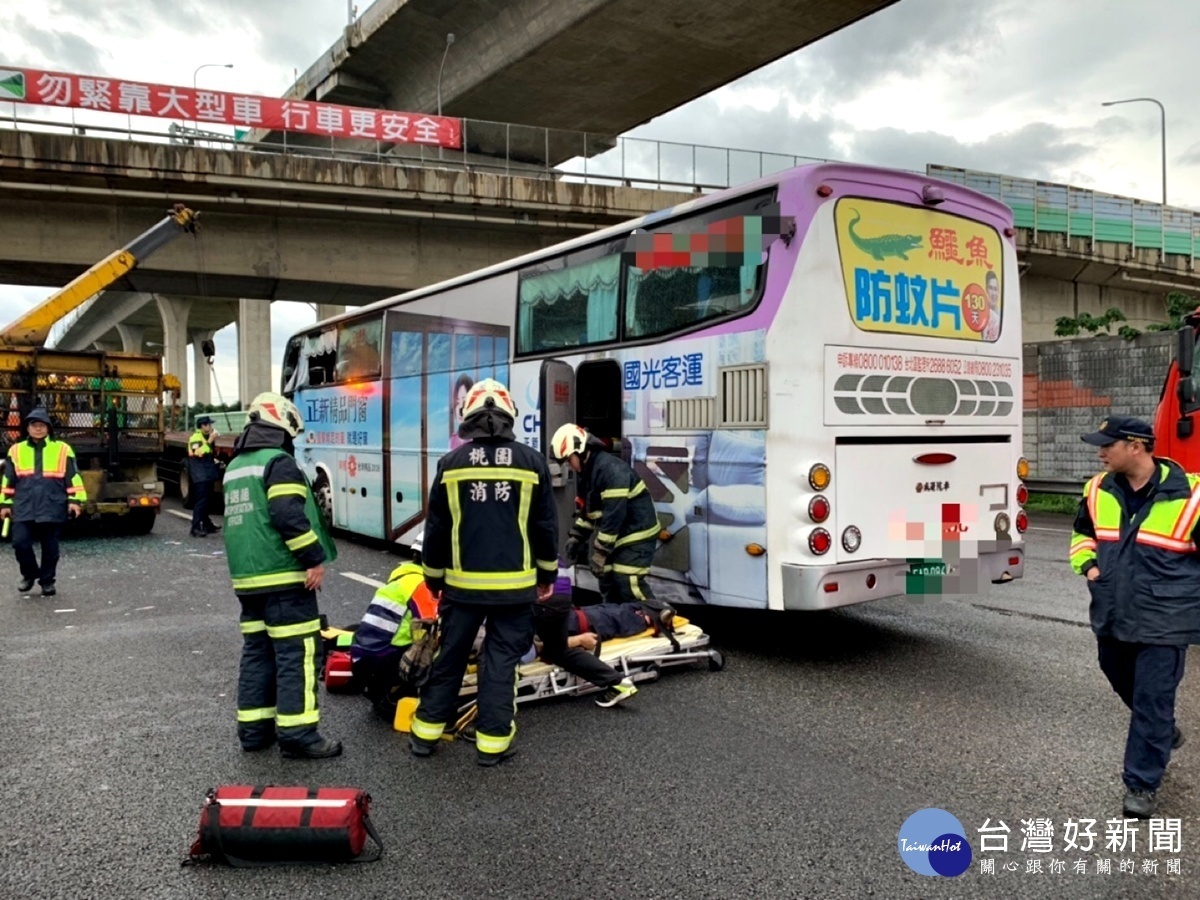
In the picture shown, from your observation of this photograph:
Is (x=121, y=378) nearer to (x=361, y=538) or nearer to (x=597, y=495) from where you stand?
(x=361, y=538)

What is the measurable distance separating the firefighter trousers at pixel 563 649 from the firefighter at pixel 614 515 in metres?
0.98

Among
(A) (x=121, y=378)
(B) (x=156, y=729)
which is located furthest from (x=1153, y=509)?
(A) (x=121, y=378)

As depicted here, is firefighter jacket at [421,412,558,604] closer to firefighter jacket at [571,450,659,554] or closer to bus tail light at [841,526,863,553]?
firefighter jacket at [571,450,659,554]

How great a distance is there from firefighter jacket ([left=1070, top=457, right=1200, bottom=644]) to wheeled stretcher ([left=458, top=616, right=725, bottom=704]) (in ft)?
8.39

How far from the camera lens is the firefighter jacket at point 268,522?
4.23 m

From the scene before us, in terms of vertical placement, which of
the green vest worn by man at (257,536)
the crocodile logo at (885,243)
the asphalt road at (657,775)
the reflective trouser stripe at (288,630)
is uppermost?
the crocodile logo at (885,243)

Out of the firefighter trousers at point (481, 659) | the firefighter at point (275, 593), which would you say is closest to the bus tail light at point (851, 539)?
the firefighter trousers at point (481, 659)

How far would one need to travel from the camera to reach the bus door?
7133mm

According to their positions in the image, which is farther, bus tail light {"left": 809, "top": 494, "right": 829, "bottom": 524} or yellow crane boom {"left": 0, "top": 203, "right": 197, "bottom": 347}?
yellow crane boom {"left": 0, "top": 203, "right": 197, "bottom": 347}

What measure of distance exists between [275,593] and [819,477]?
326cm

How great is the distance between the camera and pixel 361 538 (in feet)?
40.7

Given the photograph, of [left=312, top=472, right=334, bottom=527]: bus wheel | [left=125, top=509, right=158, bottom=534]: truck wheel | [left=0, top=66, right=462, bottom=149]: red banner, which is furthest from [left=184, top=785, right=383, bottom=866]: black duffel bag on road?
[left=0, top=66, right=462, bottom=149]: red banner

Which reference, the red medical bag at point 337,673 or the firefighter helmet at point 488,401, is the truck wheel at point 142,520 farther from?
the firefighter helmet at point 488,401

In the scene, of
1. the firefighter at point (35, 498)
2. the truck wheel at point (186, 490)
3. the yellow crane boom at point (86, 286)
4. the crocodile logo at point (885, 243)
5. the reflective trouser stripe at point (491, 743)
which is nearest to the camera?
the reflective trouser stripe at point (491, 743)
